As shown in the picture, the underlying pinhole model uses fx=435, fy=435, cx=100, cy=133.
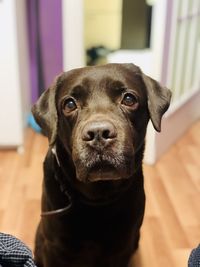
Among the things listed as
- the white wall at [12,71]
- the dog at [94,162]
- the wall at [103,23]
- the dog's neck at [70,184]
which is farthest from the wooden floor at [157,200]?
the wall at [103,23]

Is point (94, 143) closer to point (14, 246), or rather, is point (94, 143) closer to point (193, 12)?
point (14, 246)

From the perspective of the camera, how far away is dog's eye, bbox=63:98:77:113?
1.21 meters

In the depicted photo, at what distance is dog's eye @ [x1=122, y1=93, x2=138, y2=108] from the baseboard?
1089mm

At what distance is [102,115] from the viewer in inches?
43.8

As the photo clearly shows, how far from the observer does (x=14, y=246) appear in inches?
37.5

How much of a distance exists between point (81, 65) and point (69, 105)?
122cm

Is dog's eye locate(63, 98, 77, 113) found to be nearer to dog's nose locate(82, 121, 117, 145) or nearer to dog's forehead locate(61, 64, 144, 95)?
dog's forehead locate(61, 64, 144, 95)

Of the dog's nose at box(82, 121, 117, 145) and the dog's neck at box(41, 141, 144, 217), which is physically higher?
the dog's nose at box(82, 121, 117, 145)

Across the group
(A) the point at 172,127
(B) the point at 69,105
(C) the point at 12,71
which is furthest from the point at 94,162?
(A) the point at 172,127

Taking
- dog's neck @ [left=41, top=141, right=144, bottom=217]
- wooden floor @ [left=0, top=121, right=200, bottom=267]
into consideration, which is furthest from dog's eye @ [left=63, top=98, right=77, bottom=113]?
wooden floor @ [left=0, top=121, right=200, bottom=267]

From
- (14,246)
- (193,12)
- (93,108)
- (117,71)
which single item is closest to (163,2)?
(193,12)

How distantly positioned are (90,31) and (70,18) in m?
1.00

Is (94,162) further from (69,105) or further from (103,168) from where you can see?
(69,105)

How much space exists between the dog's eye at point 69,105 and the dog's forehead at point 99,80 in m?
0.02
